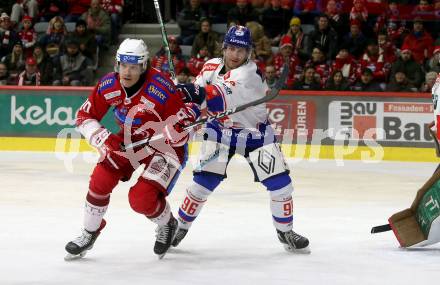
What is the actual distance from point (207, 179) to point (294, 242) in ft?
2.05

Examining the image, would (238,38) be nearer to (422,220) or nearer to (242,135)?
(242,135)

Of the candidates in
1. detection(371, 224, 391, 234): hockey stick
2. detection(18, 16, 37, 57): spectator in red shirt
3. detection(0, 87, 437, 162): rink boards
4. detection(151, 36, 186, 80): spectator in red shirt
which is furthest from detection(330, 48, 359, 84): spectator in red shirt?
detection(371, 224, 391, 234): hockey stick

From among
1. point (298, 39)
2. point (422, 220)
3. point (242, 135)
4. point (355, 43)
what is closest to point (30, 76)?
point (298, 39)

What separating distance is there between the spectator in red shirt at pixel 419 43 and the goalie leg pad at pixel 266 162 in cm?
671

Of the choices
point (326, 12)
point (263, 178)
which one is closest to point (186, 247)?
point (263, 178)

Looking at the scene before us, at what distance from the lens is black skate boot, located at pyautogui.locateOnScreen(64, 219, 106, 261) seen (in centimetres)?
530

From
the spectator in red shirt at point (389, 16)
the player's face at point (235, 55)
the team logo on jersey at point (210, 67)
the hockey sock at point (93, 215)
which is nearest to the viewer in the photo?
the hockey sock at point (93, 215)

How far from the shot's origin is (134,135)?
5.41 metres

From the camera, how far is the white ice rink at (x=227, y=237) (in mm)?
5016

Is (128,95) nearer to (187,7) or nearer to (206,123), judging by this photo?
(206,123)

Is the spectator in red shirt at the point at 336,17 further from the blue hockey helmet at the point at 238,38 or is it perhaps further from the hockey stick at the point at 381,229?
the blue hockey helmet at the point at 238,38

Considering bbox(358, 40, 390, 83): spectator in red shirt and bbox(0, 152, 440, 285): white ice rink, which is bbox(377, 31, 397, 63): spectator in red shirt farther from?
bbox(0, 152, 440, 285): white ice rink

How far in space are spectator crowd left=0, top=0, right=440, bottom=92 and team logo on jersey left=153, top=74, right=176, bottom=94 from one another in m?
5.84


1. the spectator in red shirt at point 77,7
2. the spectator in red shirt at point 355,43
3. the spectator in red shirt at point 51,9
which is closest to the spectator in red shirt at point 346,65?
the spectator in red shirt at point 355,43
